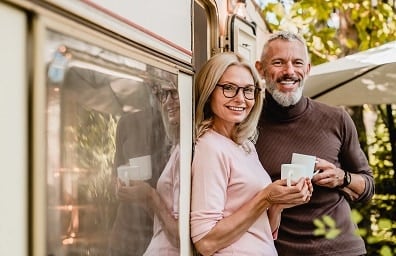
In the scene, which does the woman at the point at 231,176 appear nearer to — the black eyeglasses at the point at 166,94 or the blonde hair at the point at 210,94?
the blonde hair at the point at 210,94

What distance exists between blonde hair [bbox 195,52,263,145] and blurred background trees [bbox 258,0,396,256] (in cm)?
485

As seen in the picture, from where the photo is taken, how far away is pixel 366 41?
26.7ft

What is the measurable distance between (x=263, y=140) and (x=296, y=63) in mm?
473

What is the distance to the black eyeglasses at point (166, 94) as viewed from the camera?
8.01ft

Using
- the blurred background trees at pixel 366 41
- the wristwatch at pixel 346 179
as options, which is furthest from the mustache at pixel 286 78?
A: the blurred background trees at pixel 366 41

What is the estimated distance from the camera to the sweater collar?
330 cm

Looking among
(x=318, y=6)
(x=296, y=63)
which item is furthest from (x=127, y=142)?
(x=318, y=6)

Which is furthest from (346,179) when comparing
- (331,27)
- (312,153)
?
(331,27)

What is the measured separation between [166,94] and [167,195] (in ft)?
1.37

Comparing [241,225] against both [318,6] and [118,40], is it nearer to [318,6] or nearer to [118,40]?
[118,40]

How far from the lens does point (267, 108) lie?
3.38 meters

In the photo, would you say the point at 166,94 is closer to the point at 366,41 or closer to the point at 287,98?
the point at 287,98

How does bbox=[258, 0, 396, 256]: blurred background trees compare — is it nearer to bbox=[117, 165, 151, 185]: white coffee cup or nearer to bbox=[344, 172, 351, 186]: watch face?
bbox=[344, 172, 351, 186]: watch face

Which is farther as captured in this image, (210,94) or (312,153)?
(312,153)
